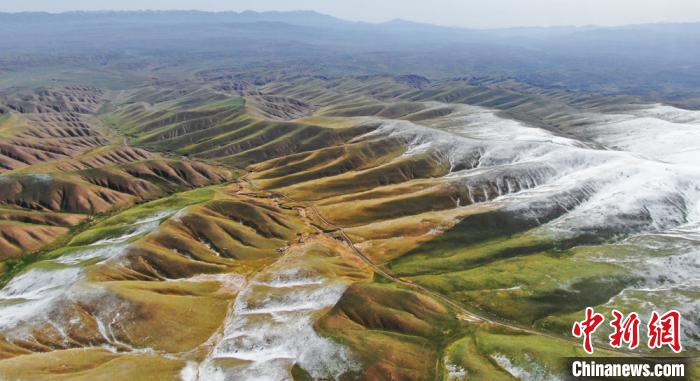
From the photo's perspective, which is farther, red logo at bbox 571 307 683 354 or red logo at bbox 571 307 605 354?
red logo at bbox 571 307 605 354

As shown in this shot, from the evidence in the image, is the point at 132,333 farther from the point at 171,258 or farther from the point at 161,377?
the point at 171,258

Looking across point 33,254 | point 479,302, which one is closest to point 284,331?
point 479,302

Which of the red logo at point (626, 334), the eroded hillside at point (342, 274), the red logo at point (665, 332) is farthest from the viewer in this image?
the red logo at point (626, 334)

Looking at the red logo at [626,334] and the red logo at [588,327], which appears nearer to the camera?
the red logo at [626,334]

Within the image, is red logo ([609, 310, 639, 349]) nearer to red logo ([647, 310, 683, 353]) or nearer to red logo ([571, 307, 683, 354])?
red logo ([571, 307, 683, 354])

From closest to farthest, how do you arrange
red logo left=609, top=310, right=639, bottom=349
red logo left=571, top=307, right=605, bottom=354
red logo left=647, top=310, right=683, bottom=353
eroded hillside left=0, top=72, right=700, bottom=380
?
eroded hillside left=0, top=72, right=700, bottom=380, red logo left=647, top=310, right=683, bottom=353, red logo left=609, top=310, right=639, bottom=349, red logo left=571, top=307, right=605, bottom=354

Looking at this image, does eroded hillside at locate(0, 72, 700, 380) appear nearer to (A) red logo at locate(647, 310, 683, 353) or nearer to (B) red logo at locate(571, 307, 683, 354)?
(B) red logo at locate(571, 307, 683, 354)

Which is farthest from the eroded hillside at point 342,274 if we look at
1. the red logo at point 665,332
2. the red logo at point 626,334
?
the red logo at point 665,332

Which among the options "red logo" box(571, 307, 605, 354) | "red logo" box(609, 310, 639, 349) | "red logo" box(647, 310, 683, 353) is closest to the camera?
"red logo" box(647, 310, 683, 353)

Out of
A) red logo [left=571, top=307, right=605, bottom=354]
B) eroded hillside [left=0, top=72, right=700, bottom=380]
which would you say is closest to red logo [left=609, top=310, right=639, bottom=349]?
eroded hillside [left=0, top=72, right=700, bottom=380]

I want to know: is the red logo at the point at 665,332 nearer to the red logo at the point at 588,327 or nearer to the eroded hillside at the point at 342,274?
the eroded hillside at the point at 342,274

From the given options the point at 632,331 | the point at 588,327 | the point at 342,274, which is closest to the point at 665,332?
the point at 632,331
